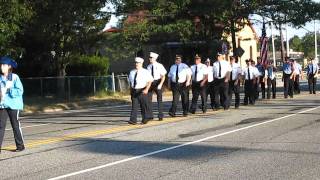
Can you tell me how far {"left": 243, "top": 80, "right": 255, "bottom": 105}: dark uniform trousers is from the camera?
22.1 metres

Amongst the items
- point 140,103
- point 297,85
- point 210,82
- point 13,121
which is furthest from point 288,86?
point 13,121

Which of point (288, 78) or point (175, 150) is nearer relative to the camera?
point (175, 150)

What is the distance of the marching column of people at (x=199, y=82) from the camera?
1573 centimetres

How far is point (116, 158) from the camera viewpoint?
10.4 meters

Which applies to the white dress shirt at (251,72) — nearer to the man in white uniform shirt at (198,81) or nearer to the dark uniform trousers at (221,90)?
the dark uniform trousers at (221,90)

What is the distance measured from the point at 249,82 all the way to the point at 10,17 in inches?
415

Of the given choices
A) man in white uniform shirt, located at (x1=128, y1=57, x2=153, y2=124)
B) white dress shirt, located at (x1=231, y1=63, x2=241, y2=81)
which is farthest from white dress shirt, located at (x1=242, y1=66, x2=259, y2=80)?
man in white uniform shirt, located at (x1=128, y1=57, x2=153, y2=124)

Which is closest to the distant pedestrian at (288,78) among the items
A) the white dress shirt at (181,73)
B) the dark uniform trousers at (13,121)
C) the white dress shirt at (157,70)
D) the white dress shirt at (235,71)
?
the white dress shirt at (235,71)

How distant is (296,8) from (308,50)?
Answer: 3936 inches

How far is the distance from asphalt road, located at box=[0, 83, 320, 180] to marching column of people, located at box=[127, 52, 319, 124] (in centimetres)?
82

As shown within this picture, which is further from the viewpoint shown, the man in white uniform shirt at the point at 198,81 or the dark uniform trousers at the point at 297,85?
the dark uniform trousers at the point at 297,85

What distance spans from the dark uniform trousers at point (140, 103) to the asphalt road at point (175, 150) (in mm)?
325

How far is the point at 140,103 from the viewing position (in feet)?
52.2

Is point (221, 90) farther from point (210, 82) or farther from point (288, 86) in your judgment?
point (288, 86)
